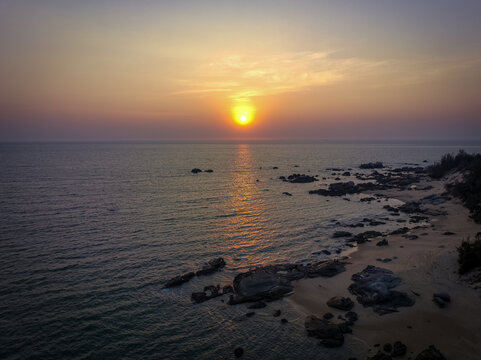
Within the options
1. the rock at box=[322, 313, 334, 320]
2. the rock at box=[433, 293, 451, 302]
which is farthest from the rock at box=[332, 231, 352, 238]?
the rock at box=[322, 313, 334, 320]

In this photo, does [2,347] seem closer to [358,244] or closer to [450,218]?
[358,244]

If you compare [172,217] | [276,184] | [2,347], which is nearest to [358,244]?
[172,217]

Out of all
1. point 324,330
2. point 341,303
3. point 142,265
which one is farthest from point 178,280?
point 341,303

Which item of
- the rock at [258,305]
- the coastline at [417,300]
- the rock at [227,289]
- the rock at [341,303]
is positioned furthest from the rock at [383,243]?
the rock at [227,289]

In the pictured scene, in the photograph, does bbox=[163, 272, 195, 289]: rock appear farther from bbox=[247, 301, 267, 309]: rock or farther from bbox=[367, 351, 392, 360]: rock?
bbox=[367, 351, 392, 360]: rock

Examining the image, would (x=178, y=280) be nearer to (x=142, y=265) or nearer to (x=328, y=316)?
(x=142, y=265)

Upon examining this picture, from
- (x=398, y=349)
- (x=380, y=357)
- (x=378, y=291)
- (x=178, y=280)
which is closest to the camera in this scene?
(x=380, y=357)
